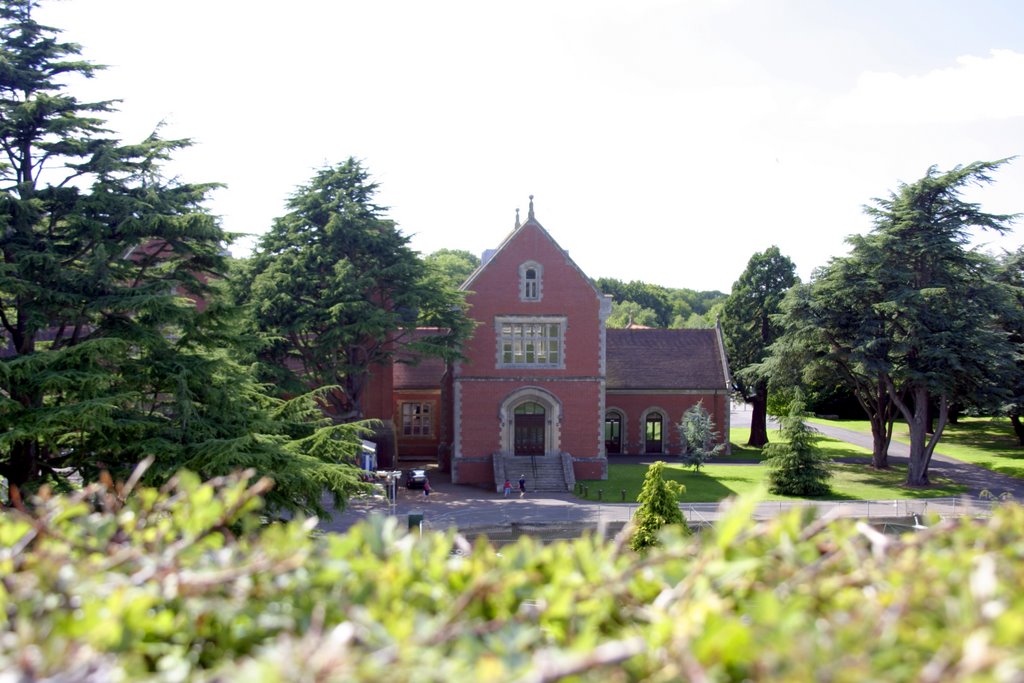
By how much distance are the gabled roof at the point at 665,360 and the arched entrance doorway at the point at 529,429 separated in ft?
26.3

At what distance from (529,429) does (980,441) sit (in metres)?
28.3

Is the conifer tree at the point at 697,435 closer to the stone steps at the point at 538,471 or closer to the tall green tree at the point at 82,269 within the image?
the stone steps at the point at 538,471

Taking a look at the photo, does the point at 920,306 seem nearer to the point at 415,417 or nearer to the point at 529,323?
the point at 529,323

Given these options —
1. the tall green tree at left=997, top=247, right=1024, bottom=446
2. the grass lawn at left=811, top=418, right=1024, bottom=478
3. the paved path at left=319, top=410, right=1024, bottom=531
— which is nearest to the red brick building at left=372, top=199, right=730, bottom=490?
the paved path at left=319, top=410, right=1024, bottom=531

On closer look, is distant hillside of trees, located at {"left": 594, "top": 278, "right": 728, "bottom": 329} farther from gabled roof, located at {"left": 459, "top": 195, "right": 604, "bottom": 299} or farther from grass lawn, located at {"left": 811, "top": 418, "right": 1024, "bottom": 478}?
gabled roof, located at {"left": 459, "top": 195, "right": 604, "bottom": 299}

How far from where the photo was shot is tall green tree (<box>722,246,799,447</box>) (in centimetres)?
4391

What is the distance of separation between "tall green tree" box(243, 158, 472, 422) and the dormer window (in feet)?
8.08

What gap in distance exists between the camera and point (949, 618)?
2.48 meters

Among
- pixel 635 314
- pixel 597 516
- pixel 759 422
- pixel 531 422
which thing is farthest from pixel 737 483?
pixel 635 314

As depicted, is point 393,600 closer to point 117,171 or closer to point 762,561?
point 762,561

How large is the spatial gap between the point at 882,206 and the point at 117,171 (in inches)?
1045

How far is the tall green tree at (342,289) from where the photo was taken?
90.2ft

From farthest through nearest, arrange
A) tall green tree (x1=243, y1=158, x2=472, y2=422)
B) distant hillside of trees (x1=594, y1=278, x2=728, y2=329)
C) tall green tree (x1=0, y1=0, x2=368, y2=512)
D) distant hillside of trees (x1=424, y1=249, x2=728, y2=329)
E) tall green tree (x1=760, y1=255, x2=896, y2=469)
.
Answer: distant hillside of trees (x1=594, y1=278, x2=728, y2=329) → distant hillside of trees (x1=424, y1=249, x2=728, y2=329) → tall green tree (x1=760, y1=255, x2=896, y2=469) → tall green tree (x1=243, y1=158, x2=472, y2=422) → tall green tree (x1=0, y1=0, x2=368, y2=512)

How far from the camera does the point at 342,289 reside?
27.4 m
